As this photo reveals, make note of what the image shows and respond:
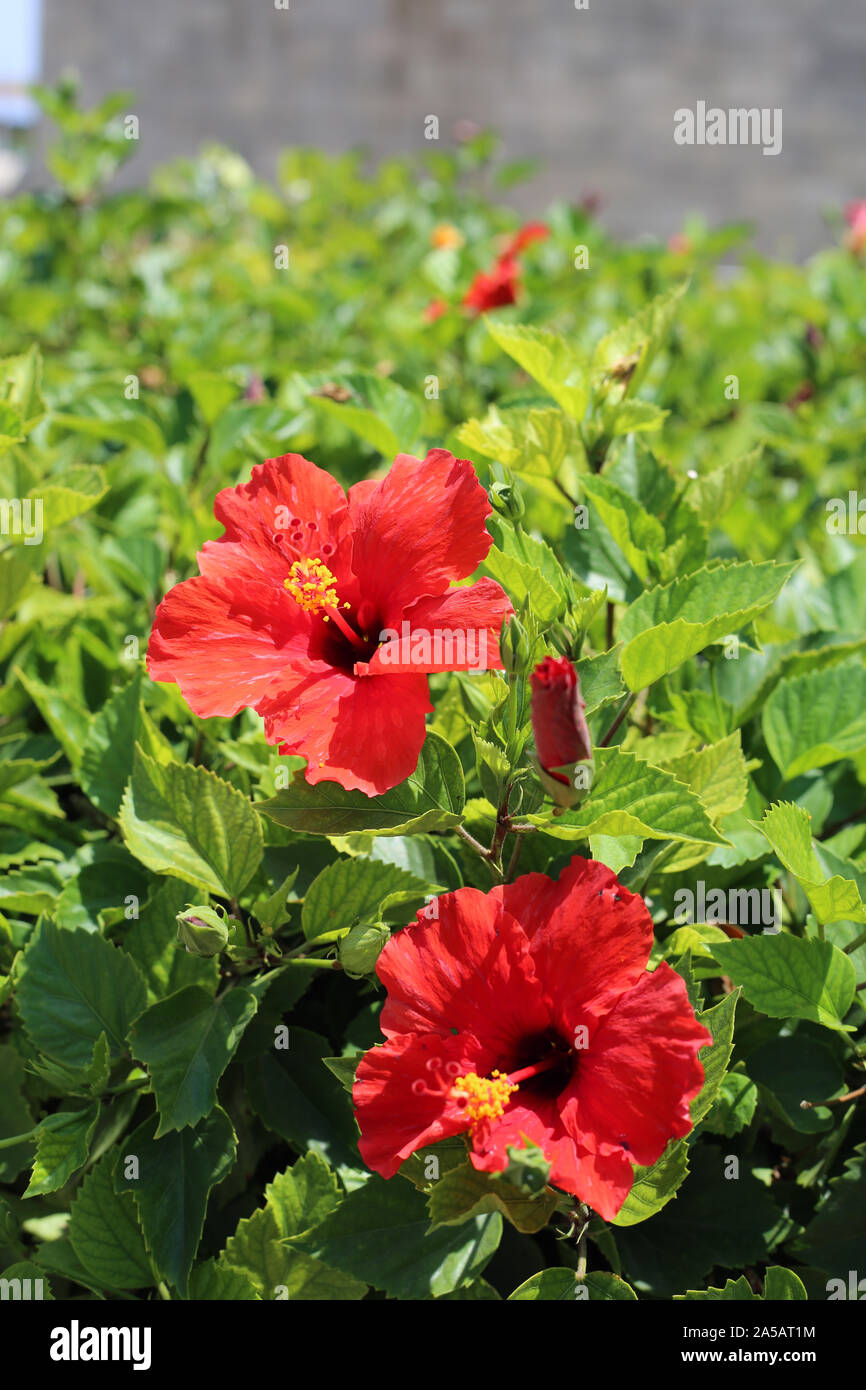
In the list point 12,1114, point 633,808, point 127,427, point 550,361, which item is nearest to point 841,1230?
point 633,808

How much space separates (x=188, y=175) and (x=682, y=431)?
239 cm

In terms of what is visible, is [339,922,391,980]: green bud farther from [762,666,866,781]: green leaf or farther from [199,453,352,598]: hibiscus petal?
[762,666,866,781]: green leaf

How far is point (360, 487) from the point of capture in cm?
104

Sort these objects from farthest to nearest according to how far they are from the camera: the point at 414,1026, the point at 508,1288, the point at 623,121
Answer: the point at 623,121 < the point at 508,1288 < the point at 414,1026

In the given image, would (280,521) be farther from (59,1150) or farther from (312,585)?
(59,1150)

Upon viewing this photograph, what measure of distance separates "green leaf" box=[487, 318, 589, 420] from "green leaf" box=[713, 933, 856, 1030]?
643 millimetres

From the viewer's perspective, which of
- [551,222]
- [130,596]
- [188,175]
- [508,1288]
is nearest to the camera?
[508,1288]

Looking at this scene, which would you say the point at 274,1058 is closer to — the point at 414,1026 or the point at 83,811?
the point at 414,1026

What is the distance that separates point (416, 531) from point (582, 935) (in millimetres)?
368

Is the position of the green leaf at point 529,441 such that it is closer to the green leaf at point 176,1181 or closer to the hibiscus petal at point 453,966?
the hibiscus petal at point 453,966

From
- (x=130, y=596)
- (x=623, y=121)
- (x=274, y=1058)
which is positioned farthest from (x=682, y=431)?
(x=623, y=121)

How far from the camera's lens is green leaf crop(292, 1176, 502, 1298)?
0.93 meters

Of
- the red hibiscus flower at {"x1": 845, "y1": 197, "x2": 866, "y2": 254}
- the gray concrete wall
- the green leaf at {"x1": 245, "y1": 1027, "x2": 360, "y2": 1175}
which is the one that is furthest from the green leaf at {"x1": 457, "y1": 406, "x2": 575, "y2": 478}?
the gray concrete wall

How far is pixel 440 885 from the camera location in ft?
3.47
